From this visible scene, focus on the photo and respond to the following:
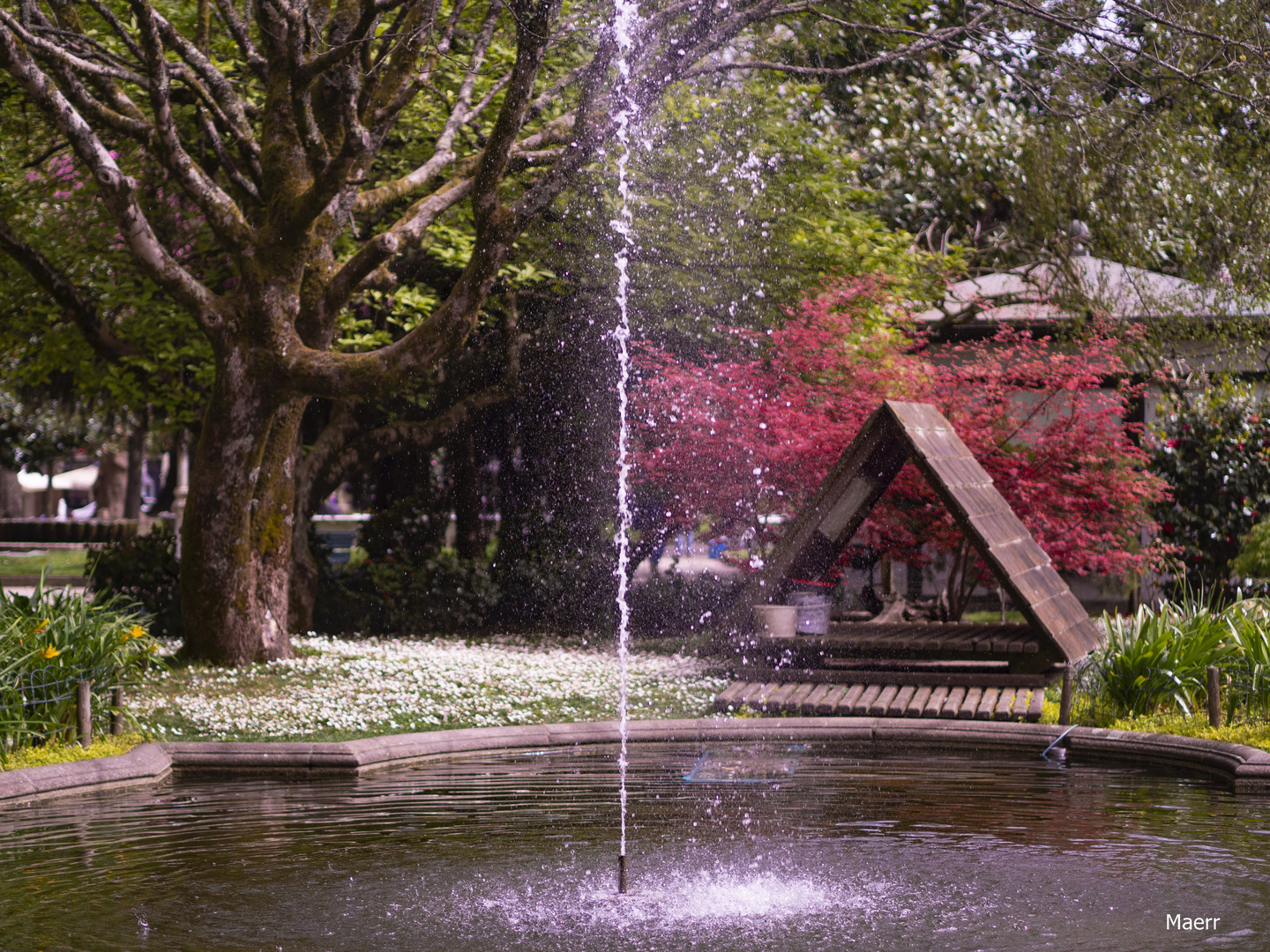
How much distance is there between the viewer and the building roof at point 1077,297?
18484 millimetres

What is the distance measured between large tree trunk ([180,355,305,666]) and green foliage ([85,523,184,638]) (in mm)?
3572

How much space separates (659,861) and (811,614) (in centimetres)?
643

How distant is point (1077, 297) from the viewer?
19.5m

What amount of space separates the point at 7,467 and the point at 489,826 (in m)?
42.9

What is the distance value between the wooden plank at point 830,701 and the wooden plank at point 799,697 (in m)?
0.16

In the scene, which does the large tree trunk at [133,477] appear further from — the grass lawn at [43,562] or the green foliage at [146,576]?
the green foliage at [146,576]

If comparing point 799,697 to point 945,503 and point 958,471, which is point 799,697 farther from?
point 958,471

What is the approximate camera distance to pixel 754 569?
52.2ft

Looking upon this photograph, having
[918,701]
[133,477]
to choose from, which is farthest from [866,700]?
[133,477]

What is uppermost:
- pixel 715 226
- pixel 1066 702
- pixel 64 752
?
pixel 715 226

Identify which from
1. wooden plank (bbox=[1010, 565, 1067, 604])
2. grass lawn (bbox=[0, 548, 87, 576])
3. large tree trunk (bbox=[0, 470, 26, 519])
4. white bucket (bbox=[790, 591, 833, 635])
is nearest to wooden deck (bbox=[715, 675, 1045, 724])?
wooden plank (bbox=[1010, 565, 1067, 604])

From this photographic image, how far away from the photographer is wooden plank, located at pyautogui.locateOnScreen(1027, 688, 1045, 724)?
10266 millimetres

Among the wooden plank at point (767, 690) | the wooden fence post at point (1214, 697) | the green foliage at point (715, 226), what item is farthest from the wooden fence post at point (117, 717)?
the green foliage at point (715, 226)

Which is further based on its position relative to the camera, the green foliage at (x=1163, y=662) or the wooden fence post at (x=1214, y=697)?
the green foliage at (x=1163, y=662)
